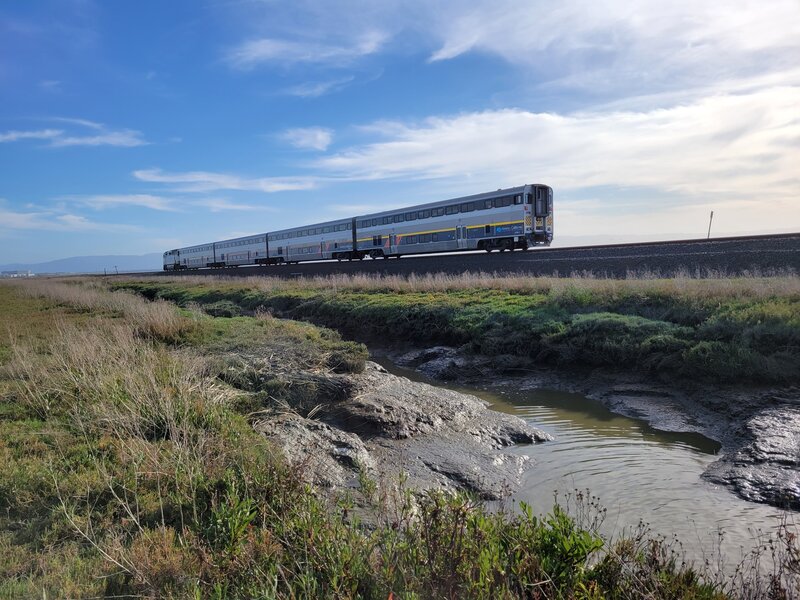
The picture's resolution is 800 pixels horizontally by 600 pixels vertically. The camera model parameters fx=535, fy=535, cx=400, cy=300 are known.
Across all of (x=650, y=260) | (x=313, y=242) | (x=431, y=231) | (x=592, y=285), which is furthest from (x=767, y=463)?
(x=313, y=242)

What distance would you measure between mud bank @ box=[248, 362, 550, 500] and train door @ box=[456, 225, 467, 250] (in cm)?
2113

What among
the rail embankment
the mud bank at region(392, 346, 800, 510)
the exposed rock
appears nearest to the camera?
the exposed rock

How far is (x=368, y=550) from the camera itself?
11.5ft

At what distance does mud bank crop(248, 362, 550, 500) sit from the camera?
647cm

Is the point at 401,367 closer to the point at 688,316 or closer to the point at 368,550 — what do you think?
the point at 688,316

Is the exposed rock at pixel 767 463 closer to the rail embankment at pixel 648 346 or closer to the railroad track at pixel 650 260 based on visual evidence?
the rail embankment at pixel 648 346

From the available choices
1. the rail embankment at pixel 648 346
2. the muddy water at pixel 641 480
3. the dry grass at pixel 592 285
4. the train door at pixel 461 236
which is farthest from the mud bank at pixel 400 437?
the train door at pixel 461 236

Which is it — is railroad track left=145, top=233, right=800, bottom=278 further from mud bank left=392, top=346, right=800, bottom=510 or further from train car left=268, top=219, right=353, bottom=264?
train car left=268, top=219, right=353, bottom=264

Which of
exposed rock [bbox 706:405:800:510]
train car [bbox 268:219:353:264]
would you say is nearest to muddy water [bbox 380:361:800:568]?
exposed rock [bbox 706:405:800:510]

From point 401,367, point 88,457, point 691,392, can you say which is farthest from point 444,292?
point 88,457

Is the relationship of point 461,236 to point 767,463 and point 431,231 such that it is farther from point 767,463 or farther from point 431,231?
point 767,463

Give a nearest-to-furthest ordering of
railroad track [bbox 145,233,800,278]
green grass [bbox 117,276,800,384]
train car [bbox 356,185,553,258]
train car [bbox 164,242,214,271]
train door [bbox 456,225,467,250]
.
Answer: green grass [bbox 117,276,800,384], railroad track [bbox 145,233,800,278], train car [bbox 356,185,553,258], train door [bbox 456,225,467,250], train car [bbox 164,242,214,271]

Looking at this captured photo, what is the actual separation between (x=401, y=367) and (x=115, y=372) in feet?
28.5

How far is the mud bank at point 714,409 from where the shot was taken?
6434 mm
